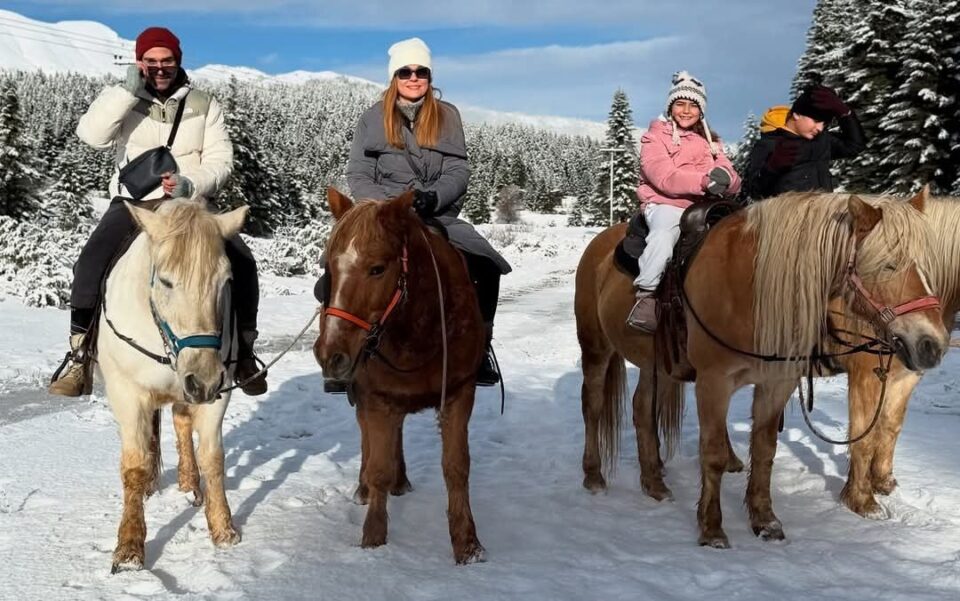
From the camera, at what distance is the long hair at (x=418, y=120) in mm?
4719

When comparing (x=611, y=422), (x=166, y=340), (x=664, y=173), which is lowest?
(x=611, y=422)

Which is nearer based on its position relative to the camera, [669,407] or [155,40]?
[155,40]

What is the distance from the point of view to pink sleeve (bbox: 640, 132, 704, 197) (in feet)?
16.4

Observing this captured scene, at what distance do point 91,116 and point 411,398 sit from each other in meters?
2.88

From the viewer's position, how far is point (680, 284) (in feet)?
15.4

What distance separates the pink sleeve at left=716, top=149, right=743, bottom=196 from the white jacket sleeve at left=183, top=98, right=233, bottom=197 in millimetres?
3522

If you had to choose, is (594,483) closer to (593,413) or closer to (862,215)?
(593,413)

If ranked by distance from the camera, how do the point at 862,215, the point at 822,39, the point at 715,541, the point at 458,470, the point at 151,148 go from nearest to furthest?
the point at 862,215 < the point at 458,470 < the point at 715,541 < the point at 151,148 < the point at 822,39

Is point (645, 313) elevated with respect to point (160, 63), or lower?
lower

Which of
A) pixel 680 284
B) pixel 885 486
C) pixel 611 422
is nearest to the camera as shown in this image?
pixel 680 284

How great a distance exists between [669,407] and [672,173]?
81.0 inches

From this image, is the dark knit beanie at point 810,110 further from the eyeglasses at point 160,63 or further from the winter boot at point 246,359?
the eyeglasses at point 160,63

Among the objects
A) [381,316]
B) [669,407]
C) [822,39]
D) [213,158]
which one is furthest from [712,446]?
[822,39]

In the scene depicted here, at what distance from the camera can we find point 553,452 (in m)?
6.58
